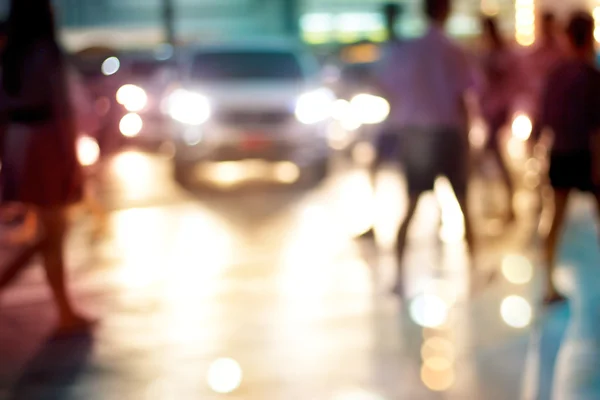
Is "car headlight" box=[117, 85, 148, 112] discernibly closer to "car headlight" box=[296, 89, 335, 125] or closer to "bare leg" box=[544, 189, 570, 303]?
"car headlight" box=[296, 89, 335, 125]

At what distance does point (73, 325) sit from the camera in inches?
264

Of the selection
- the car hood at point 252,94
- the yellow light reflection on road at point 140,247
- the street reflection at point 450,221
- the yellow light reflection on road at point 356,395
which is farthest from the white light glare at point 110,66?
the yellow light reflection on road at point 356,395

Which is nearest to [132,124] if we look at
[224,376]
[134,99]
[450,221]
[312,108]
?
[134,99]

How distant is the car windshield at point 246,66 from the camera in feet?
46.1

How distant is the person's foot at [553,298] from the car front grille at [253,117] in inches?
266

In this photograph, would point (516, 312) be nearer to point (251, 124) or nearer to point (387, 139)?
point (387, 139)

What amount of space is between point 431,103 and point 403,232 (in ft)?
3.18

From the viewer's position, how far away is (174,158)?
43.9ft

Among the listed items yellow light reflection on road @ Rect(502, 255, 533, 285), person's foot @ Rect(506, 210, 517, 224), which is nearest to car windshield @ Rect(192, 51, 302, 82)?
person's foot @ Rect(506, 210, 517, 224)

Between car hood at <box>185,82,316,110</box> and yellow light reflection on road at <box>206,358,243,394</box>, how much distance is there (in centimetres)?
758

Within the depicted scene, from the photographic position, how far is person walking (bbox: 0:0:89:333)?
21.0 ft

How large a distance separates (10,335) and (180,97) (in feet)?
23.1

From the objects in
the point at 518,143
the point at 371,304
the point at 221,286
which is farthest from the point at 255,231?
the point at 518,143

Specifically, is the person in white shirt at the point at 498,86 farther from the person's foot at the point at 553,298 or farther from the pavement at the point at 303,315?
the person's foot at the point at 553,298
